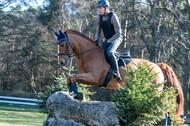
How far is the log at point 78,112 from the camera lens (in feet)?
17.7

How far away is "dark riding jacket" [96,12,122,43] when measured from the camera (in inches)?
254

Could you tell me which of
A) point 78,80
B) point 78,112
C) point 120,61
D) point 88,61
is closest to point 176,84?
point 120,61

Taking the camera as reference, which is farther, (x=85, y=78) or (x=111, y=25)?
(x=111, y=25)

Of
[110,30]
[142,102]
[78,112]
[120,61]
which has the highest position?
[110,30]

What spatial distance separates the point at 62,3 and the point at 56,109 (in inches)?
678

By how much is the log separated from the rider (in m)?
1.14

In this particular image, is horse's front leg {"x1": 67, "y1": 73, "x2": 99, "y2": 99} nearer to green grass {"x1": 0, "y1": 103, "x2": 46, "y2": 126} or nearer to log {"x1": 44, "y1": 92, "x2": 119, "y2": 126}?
log {"x1": 44, "y1": 92, "x2": 119, "y2": 126}

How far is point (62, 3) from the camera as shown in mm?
22172

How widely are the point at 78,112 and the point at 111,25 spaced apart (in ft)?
8.11

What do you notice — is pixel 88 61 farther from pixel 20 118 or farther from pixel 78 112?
pixel 20 118

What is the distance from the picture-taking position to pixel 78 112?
5867mm

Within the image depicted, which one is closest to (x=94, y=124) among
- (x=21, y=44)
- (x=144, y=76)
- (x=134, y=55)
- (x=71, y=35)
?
(x=144, y=76)

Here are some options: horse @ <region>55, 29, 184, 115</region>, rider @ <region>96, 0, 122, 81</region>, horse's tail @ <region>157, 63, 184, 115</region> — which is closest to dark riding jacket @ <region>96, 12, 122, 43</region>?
rider @ <region>96, 0, 122, 81</region>

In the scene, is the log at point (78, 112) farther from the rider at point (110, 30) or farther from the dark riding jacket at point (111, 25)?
the dark riding jacket at point (111, 25)
